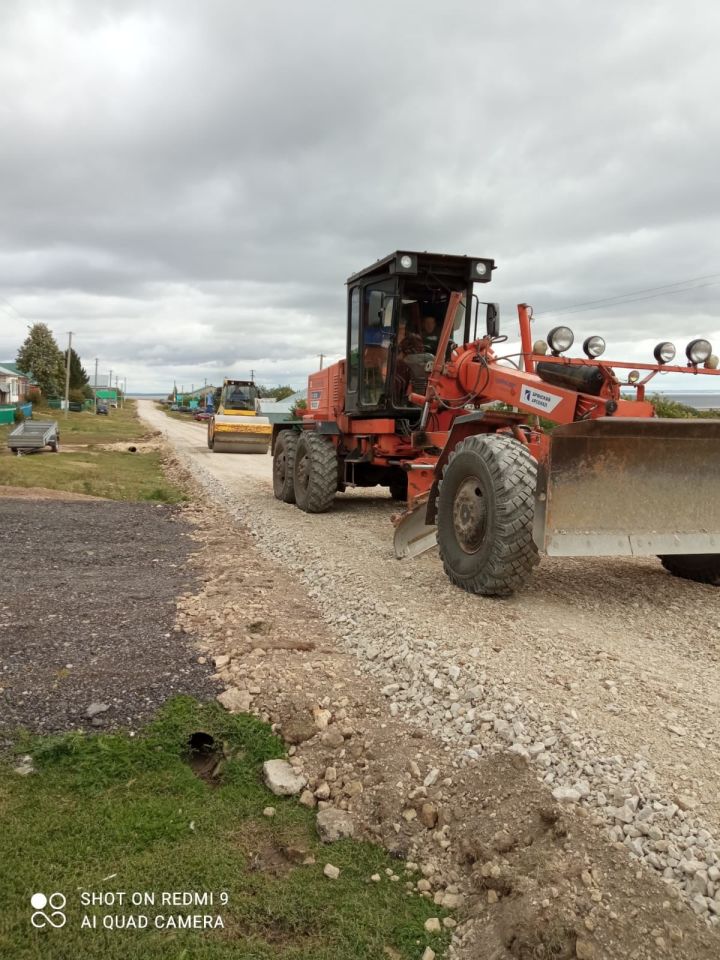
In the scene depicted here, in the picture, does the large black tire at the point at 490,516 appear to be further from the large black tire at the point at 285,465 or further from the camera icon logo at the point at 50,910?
the large black tire at the point at 285,465

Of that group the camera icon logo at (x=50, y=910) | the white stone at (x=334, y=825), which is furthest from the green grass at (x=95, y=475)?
the camera icon logo at (x=50, y=910)

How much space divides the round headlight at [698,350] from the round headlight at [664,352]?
15cm

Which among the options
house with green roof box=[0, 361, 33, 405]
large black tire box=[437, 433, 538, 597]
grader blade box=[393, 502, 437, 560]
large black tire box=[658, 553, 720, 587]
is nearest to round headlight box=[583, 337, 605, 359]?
large black tire box=[437, 433, 538, 597]

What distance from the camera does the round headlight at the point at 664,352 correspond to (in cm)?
585

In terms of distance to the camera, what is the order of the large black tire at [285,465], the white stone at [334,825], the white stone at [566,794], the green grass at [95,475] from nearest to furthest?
the white stone at [566,794] < the white stone at [334,825] < the large black tire at [285,465] < the green grass at [95,475]

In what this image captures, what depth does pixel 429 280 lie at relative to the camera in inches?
360

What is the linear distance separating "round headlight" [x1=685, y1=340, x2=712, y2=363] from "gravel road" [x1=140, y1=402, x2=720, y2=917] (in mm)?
1893

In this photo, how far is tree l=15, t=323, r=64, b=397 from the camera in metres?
68.7

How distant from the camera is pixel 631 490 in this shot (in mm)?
5273

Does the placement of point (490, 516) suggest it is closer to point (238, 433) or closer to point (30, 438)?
point (30, 438)

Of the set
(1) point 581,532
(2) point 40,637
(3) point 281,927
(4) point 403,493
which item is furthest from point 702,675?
(4) point 403,493

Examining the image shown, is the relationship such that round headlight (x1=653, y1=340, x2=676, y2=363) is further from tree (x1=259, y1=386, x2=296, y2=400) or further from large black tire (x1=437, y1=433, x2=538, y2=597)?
tree (x1=259, y1=386, x2=296, y2=400)

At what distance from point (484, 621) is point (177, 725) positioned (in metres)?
2.17

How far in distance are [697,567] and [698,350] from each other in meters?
1.82
